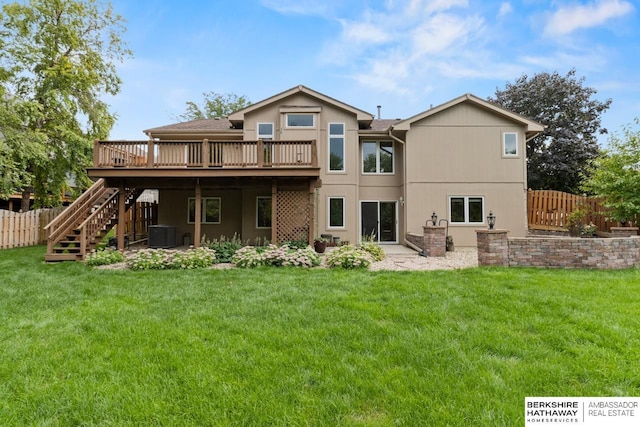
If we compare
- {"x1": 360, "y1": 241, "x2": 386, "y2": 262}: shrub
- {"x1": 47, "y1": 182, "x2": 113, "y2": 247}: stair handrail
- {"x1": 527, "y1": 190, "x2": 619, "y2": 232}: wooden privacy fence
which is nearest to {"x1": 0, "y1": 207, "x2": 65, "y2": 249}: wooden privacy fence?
{"x1": 47, "y1": 182, "x2": 113, "y2": 247}: stair handrail

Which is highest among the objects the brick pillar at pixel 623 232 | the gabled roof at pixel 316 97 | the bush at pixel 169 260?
the gabled roof at pixel 316 97

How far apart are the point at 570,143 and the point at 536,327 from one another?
22033 mm

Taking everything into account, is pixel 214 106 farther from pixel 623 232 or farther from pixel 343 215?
pixel 623 232

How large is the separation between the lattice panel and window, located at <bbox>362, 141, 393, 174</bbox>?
13.9 feet

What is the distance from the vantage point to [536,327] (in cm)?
392

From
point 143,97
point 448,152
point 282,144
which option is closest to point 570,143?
point 448,152

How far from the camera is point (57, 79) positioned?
14.7m

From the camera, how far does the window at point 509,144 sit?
1333 cm

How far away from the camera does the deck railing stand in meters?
10.3

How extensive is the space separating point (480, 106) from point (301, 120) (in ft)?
24.1

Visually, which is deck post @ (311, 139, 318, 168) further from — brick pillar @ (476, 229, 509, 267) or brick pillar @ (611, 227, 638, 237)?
A: brick pillar @ (611, 227, 638, 237)

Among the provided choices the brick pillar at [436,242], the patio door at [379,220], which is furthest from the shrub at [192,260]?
the patio door at [379,220]

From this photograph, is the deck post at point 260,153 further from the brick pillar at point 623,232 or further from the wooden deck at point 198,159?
the brick pillar at point 623,232

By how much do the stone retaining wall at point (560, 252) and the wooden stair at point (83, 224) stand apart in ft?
36.4
